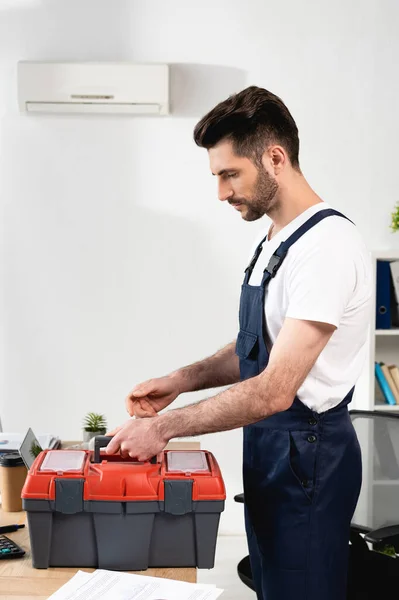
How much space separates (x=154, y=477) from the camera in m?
1.41

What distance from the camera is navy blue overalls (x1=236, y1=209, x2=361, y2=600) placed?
1.71 meters

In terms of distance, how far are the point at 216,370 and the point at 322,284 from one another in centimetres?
55

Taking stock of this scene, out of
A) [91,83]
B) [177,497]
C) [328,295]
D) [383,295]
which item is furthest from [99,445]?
[91,83]

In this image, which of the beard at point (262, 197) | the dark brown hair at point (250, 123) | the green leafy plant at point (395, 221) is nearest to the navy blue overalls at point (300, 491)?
the beard at point (262, 197)

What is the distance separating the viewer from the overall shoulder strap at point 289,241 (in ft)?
5.62

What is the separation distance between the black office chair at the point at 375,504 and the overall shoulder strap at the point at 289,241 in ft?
2.99

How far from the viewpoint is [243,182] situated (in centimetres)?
177

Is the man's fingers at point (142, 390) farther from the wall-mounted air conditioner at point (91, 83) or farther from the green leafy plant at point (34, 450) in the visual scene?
the wall-mounted air conditioner at point (91, 83)

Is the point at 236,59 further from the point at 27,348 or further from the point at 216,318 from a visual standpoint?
the point at 27,348

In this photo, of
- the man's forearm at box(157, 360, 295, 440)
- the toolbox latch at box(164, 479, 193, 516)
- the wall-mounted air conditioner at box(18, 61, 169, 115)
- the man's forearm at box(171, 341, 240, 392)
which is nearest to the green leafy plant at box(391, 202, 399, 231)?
the wall-mounted air conditioner at box(18, 61, 169, 115)

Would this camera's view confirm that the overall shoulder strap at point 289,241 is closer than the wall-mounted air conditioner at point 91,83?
Yes

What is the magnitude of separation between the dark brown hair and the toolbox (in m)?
0.77

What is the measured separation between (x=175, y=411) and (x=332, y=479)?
43cm

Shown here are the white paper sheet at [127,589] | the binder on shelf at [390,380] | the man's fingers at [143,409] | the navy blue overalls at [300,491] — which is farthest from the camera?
the binder on shelf at [390,380]
